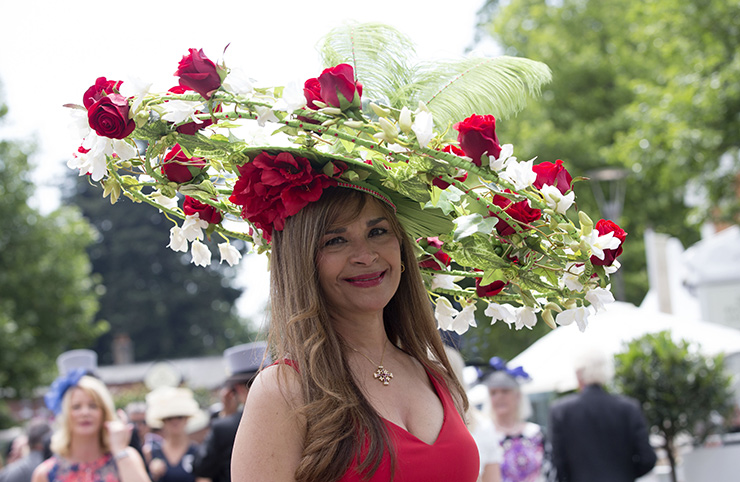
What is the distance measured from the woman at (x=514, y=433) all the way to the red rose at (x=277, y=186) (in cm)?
409

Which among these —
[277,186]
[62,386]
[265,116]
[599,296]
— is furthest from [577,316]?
[62,386]

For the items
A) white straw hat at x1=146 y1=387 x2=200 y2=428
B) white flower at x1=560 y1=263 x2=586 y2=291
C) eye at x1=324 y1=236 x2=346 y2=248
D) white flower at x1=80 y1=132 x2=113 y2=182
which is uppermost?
white flower at x1=80 y1=132 x2=113 y2=182

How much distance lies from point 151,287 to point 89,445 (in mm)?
48390

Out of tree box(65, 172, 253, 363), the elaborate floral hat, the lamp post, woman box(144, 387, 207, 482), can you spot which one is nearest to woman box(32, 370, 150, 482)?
woman box(144, 387, 207, 482)

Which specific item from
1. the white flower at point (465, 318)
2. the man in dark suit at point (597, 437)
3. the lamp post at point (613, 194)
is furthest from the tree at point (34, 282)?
the white flower at point (465, 318)

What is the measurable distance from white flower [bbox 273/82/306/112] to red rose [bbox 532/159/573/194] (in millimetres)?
643

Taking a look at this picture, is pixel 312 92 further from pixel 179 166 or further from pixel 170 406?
pixel 170 406

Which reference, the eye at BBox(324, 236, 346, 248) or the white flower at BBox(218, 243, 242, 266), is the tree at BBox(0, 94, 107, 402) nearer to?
the white flower at BBox(218, 243, 242, 266)

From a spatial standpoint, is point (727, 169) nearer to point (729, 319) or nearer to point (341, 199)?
point (729, 319)

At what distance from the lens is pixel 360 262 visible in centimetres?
211

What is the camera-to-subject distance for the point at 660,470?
9.16 meters

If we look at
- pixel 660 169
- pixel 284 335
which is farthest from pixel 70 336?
pixel 284 335

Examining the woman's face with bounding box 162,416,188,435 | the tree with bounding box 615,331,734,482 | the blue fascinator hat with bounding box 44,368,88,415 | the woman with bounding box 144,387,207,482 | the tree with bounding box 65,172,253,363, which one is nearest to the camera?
the blue fascinator hat with bounding box 44,368,88,415

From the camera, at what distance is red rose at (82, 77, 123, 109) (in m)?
1.87
